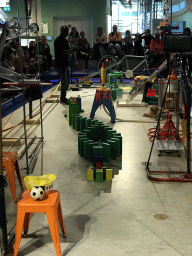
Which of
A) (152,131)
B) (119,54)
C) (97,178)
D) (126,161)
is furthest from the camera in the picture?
(119,54)

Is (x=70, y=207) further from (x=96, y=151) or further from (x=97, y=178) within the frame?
(x=96, y=151)

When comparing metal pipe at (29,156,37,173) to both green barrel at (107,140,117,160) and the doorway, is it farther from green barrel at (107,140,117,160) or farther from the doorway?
the doorway

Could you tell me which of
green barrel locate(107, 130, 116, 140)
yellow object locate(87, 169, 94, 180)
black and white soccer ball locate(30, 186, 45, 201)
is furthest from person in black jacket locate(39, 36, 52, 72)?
black and white soccer ball locate(30, 186, 45, 201)

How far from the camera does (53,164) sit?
417 centimetres

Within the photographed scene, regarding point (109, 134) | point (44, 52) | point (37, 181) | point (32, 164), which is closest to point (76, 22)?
point (44, 52)

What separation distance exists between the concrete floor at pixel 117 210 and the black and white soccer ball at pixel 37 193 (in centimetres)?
39

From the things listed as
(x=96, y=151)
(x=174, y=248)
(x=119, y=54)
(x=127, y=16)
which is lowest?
(x=174, y=248)

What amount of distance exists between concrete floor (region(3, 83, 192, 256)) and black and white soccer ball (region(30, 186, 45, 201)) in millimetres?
388

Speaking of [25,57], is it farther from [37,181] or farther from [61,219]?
[61,219]

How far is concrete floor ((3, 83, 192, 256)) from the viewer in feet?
8.04

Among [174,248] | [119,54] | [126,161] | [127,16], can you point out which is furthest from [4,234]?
[127,16]

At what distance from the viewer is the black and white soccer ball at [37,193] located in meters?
2.37

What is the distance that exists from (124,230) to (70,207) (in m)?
0.61

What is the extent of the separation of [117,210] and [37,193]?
2.96ft
